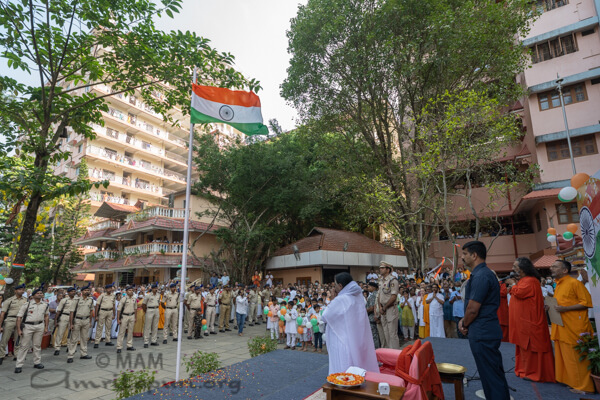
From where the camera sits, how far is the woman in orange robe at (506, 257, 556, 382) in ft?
16.9

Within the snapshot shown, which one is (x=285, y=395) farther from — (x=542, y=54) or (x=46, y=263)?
(x=46, y=263)

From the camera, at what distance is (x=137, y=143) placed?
37.3 meters

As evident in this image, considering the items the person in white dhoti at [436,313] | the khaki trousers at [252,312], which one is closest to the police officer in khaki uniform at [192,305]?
the khaki trousers at [252,312]

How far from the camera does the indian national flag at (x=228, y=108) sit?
7133 millimetres

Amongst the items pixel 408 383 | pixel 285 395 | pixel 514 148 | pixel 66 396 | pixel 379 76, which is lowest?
pixel 66 396

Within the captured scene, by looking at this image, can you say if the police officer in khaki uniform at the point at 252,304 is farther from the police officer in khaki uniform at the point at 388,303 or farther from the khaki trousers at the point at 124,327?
the police officer in khaki uniform at the point at 388,303

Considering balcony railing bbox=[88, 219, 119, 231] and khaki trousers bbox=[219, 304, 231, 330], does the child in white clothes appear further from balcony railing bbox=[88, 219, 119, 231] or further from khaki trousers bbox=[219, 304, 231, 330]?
balcony railing bbox=[88, 219, 119, 231]

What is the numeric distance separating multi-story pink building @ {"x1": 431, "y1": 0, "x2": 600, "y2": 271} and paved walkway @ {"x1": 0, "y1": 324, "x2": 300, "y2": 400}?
14630 mm

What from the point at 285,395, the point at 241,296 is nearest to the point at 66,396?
the point at 285,395

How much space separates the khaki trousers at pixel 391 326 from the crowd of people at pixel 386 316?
0.02 meters

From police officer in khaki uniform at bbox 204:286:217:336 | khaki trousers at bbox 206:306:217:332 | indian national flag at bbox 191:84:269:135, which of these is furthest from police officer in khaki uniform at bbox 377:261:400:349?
khaki trousers at bbox 206:306:217:332

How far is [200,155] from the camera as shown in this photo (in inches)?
910

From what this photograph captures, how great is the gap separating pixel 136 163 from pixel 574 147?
3741cm

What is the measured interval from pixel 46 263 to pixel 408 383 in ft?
103
